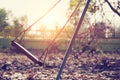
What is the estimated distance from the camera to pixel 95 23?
13.2m

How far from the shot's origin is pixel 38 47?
23.7 meters

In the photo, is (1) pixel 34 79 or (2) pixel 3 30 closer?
(1) pixel 34 79

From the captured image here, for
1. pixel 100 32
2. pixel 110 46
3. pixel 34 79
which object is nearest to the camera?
pixel 34 79

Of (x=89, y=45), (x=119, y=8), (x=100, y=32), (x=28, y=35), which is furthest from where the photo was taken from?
(x=28, y=35)

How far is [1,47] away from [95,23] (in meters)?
11.4

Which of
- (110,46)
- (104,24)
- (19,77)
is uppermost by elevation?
(104,24)

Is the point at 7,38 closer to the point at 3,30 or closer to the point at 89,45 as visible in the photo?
the point at 3,30

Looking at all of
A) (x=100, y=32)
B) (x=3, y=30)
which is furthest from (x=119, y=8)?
(x=3, y=30)

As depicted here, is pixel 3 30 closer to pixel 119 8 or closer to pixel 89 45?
pixel 89 45

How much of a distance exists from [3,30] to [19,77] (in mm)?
16914

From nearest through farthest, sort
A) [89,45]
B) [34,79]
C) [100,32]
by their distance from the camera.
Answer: [34,79] → [100,32] → [89,45]

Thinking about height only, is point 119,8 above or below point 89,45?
above

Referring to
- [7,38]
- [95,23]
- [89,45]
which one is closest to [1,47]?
[7,38]

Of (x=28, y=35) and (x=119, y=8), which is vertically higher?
(x=119, y=8)
